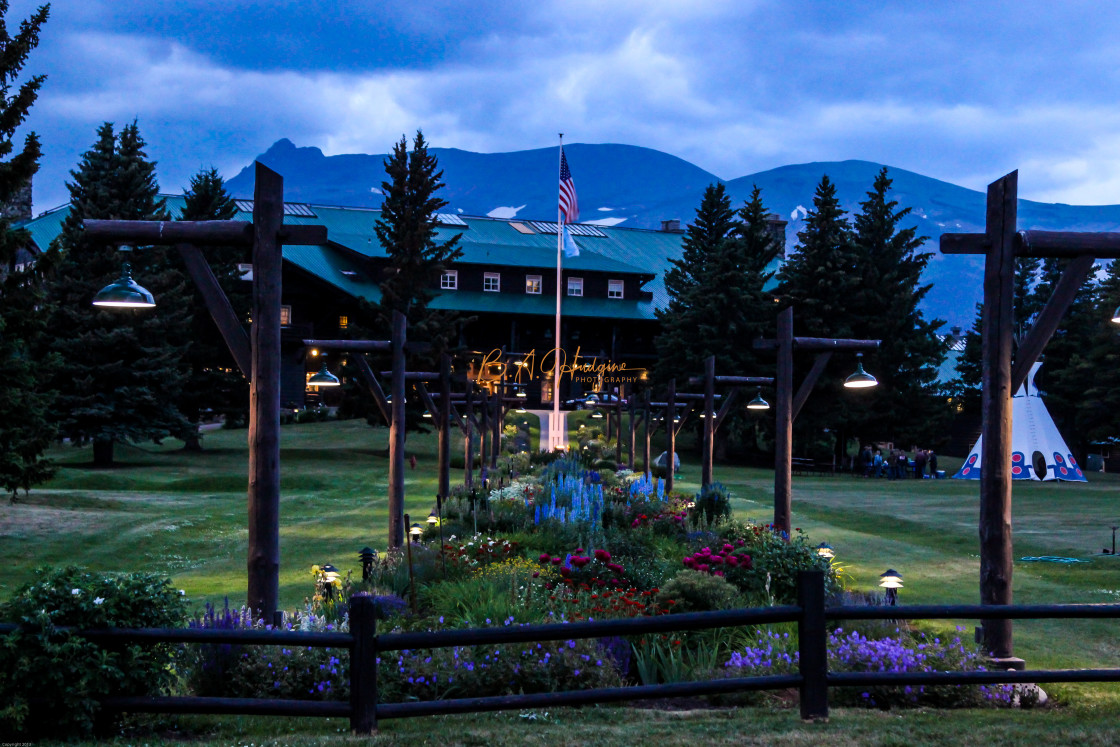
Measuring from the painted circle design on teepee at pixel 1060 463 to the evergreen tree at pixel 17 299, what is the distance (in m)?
39.8

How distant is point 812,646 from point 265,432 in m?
5.04

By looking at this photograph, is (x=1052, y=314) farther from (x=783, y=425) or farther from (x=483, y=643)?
(x=783, y=425)

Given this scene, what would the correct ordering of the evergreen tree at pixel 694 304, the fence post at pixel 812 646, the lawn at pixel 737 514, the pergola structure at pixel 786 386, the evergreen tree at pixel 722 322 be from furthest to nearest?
the evergreen tree at pixel 694 304 < the evergreen tree at pixel 722 322 < the pergola structure at pixel 786 386 < the lawn at pixel 737 514 < the fence post at pixel 812 646

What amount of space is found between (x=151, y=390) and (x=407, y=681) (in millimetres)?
39222

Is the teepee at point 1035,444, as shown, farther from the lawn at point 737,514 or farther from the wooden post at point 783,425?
the wooden post at point 783,425

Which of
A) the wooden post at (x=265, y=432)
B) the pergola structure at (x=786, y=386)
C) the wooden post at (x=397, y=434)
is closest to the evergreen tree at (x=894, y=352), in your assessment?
the pergola structure at (x=786, y=386)

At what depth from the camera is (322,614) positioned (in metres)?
9.92

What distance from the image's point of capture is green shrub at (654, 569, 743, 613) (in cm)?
963

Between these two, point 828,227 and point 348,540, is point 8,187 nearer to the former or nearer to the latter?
point 348,540

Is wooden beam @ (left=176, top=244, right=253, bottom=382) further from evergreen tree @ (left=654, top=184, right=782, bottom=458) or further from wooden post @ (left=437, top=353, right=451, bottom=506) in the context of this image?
evergreen tree @ (left=654, top=184, right=782, bottom=458)

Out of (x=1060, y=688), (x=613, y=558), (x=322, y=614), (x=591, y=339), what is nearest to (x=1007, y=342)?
(x=1060, y=688)

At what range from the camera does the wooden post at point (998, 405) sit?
8.84m

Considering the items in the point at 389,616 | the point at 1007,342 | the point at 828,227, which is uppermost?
the point at 828,227

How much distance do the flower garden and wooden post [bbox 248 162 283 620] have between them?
19.1 inches
